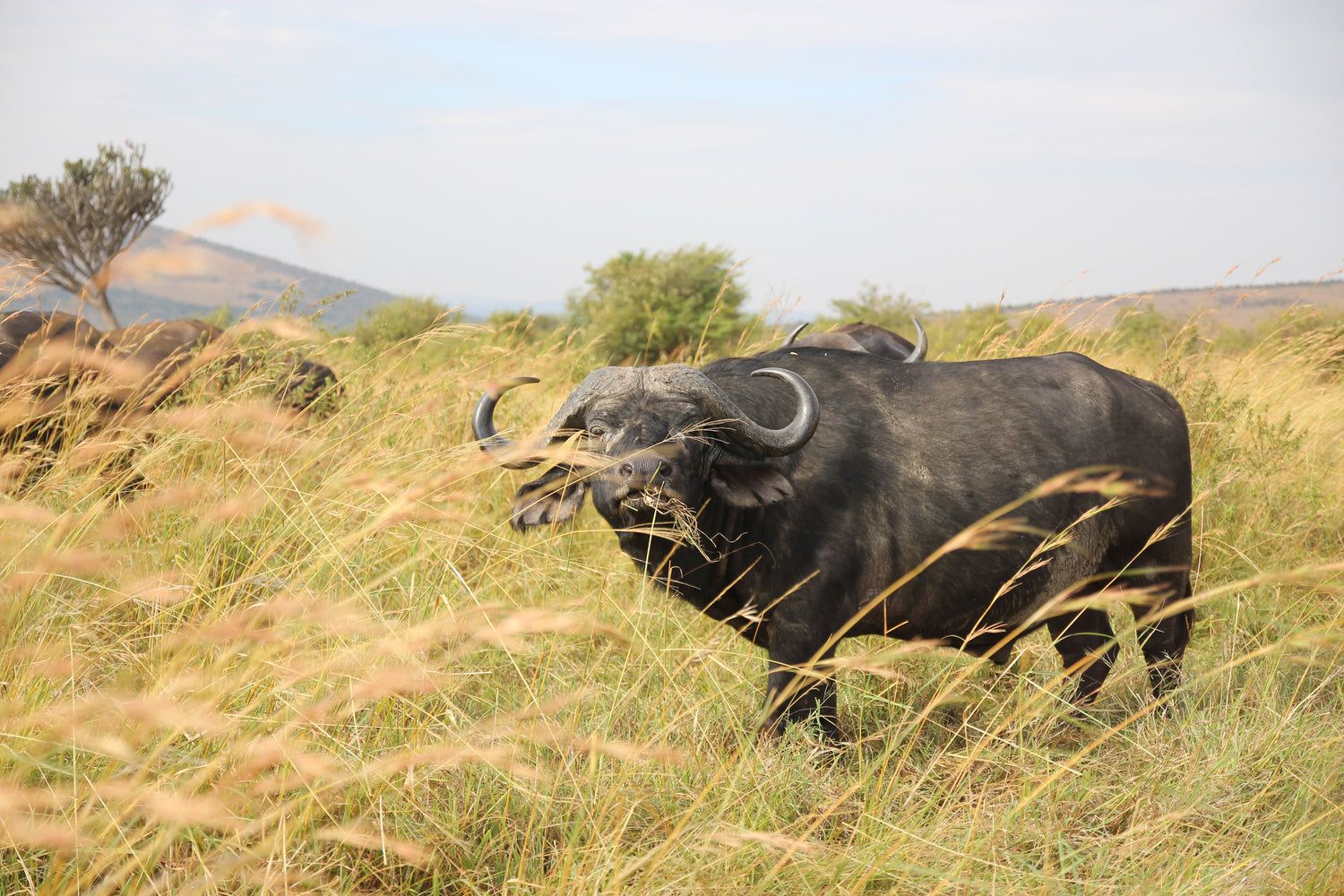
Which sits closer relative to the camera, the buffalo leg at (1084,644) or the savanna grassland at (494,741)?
the savanna grassland at (494,741)

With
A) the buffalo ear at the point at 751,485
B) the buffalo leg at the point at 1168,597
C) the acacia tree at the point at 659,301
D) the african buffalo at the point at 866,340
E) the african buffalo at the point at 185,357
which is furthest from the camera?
the acacia tree at the point at 659,301

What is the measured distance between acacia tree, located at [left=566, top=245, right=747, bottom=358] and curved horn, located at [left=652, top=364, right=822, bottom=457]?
46.7 ft

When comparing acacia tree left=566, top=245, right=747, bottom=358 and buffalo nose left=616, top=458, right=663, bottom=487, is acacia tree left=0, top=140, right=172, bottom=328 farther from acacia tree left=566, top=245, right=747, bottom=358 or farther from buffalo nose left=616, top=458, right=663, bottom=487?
buffalo nose left=616, top=458, right=663, bottom=487

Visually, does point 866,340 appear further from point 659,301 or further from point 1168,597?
point 659,301

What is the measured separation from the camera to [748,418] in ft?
10.2

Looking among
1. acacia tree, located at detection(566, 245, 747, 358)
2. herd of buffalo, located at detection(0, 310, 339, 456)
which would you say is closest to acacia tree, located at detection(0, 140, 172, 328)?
acacia tree, located at detection(566, 245, 747, 358)

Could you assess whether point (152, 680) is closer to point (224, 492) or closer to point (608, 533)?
point (224, 492)

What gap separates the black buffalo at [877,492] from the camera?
3051 mm

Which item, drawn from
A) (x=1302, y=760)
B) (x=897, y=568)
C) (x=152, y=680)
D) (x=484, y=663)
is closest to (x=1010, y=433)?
Result: (x=897, y=568)

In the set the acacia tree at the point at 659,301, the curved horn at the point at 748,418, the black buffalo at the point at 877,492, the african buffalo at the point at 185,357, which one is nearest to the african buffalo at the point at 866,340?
the black buffalo at the point at 877,492

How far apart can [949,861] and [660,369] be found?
185 centimetres

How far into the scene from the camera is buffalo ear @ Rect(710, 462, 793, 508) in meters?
3.02

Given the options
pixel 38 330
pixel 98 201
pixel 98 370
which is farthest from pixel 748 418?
pixel 98 201

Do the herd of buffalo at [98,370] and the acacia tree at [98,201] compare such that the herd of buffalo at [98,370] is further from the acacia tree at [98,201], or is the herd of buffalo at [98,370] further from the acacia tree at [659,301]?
the acacia tree at [98,201]
